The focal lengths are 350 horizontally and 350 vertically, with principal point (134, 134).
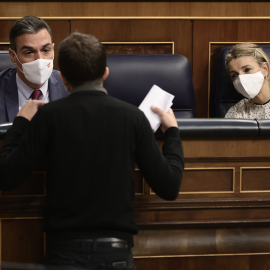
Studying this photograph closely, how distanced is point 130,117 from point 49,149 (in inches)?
5.6

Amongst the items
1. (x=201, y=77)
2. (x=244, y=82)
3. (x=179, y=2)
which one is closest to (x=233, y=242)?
(x=244, y=82)

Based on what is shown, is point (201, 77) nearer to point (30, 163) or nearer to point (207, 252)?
point (207, 252)

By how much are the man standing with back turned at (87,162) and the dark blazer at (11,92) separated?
1.80 feet

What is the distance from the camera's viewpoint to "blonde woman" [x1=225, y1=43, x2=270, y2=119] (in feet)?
4.03

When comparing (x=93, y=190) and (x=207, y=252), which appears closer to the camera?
(x=93, y=190)

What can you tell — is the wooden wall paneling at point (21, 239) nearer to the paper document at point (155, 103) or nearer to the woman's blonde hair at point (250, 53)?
the paper document at point (155, 103)

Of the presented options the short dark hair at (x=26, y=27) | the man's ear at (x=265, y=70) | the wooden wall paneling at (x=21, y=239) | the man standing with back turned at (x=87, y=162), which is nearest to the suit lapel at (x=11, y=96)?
the short dark hair at (x=26, y=27)

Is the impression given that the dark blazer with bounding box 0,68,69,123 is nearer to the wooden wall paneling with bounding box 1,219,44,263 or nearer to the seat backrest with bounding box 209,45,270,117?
the wooden wall paneling with bounding box 1,219,44,263

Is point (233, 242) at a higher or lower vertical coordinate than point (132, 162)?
lower

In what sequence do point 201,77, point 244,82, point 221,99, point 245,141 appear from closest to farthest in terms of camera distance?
point 245,141 < point 244,82 < point 221,99 < point 201,77

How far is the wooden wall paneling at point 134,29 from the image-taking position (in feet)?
4.60

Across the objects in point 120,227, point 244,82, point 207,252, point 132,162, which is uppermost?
point 244,82

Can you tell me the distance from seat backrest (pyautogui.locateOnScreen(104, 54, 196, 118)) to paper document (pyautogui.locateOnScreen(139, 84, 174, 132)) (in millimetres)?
549

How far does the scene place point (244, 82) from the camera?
122 cm
